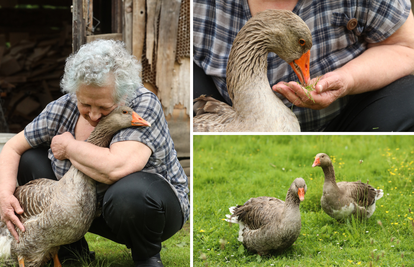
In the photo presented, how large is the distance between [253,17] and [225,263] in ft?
6.99

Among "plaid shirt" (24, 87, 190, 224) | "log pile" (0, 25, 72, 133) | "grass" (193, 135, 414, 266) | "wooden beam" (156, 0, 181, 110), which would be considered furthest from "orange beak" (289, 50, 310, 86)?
"log pile" (0, 25, 72, 133)

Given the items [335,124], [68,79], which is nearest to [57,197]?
[68,79]

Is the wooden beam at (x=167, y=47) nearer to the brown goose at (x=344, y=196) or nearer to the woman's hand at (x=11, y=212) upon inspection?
the brown goose at (x=344, y=196)

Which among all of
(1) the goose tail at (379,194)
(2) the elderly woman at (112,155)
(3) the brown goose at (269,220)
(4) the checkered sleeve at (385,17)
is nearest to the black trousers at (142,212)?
(2) the elderly woman at (112,155)

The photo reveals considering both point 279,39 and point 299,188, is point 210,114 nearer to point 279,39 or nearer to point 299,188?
point 279,39

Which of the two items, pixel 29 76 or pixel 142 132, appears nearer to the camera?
pixel 142 132

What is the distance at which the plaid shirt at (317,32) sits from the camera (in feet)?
9.64

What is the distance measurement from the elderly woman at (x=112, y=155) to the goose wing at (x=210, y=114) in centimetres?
33

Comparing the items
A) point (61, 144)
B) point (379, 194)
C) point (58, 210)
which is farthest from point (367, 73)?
point (58, 210)

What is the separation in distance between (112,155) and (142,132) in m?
0.30

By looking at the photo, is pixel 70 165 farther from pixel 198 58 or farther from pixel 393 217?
pixel 393 217

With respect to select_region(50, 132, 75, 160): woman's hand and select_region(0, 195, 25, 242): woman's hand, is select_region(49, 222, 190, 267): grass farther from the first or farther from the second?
select_region(50, 132, 75, 160): woman's hand

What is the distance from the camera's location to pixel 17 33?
12203mm

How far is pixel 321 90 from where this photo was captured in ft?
9.36
